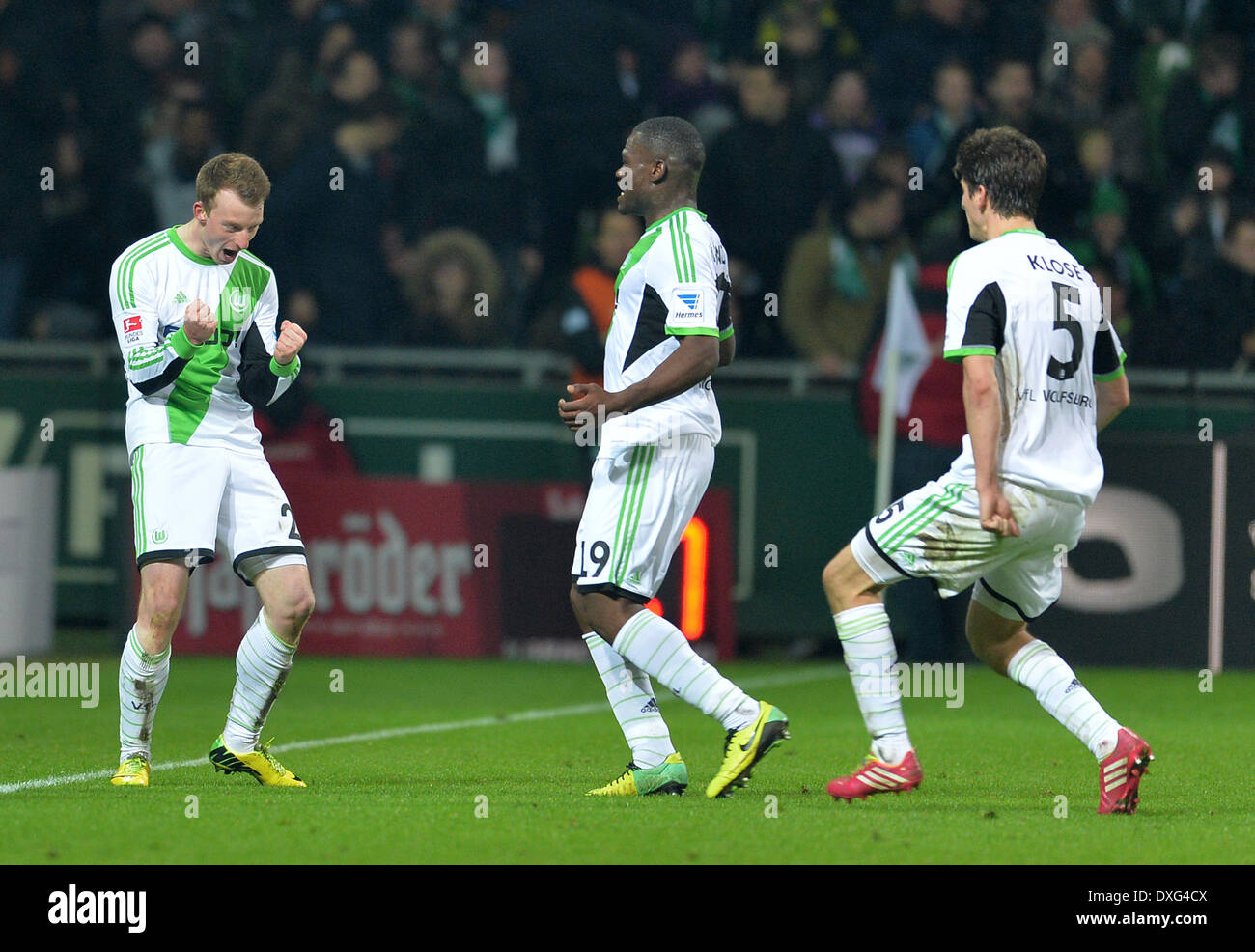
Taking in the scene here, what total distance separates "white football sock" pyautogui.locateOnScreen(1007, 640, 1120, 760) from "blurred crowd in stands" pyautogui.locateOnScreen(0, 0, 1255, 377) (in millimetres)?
6319

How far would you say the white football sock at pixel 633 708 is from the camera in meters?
6.77

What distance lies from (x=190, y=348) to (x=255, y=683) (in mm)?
1180

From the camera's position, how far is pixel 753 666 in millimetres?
12500

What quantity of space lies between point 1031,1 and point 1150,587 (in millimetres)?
4896

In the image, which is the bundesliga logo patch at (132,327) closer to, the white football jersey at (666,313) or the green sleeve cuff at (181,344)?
the green sleeve cuff at (181,344)

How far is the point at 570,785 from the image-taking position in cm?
715

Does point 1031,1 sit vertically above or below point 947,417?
above

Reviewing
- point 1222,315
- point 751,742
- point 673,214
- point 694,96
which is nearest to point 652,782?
point 751,742

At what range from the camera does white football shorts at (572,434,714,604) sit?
21.7 ft

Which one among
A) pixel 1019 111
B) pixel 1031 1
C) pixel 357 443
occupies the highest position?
pixel 1031 1

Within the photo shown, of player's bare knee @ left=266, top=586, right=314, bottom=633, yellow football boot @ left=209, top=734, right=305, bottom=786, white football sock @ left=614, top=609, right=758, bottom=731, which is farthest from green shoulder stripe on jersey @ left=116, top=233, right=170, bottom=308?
white football sock @ left=614, top=609, right=758, bottom=731

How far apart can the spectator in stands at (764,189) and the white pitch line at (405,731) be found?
9.82ft
